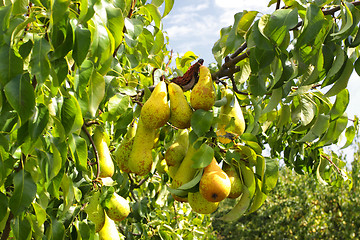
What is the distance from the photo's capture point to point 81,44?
74 centimetres

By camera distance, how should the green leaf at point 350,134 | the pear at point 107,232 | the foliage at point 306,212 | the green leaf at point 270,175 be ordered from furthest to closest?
the foliage at point 306,212 → the green leaf at point 350,134 → the pear at point 107,232 → the green leaf at point 270,175

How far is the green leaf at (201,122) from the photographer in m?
1.05

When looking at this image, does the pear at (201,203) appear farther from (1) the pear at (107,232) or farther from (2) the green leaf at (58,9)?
(2) the green leaf at (58,9)

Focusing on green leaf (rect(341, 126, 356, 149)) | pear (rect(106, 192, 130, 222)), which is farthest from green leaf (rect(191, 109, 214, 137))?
green leaf (rect(341, 126, 356, 149))

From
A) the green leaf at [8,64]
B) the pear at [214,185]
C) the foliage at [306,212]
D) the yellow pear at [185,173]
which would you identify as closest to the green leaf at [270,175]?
the pear at [214,185]

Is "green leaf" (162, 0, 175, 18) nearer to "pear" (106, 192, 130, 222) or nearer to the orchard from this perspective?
the orchard

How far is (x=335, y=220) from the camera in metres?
7.09

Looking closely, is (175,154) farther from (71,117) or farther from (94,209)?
(71,117)

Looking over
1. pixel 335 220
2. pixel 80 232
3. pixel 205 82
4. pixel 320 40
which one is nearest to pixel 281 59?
pixel 320 40

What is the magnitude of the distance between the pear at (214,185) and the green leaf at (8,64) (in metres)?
0.56

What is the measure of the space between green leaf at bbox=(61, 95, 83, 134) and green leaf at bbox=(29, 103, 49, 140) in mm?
50

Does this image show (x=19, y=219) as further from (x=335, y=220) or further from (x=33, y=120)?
(x=335, y=220)

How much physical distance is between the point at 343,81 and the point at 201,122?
396 mm

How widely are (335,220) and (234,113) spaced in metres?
6.83
